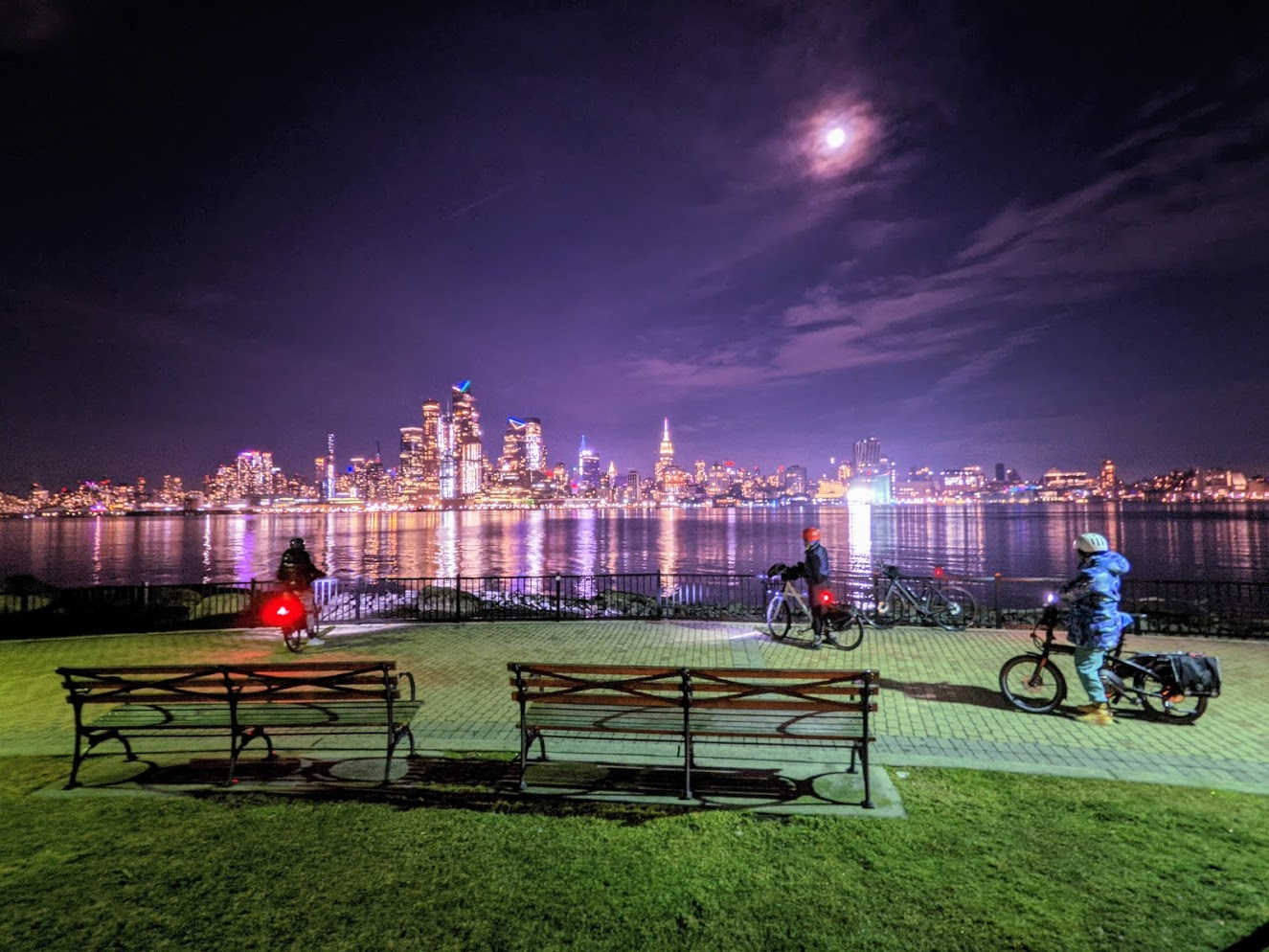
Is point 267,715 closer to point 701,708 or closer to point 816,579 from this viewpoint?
point 701,708

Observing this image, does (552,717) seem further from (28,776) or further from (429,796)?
(28,776)

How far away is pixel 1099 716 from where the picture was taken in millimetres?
8023

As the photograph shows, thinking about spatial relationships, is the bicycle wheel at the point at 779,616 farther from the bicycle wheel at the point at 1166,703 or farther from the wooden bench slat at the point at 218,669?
the wooden bench slat at the point at 218,669

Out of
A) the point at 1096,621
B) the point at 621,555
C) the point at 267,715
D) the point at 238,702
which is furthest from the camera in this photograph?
the point at 621,555

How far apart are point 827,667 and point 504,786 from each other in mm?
6560

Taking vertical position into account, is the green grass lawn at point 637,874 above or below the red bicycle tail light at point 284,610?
below

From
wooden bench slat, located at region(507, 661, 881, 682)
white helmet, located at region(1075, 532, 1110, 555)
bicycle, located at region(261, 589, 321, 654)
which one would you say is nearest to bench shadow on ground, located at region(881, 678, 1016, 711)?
white helmet, located at region(1075, 532, 1110, 555)

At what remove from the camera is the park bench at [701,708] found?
5.77 m

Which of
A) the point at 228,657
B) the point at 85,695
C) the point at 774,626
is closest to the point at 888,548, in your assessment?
the point at 774,626

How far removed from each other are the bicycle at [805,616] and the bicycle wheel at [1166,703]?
15.5 ft

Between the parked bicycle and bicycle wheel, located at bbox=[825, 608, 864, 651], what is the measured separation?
3.80m

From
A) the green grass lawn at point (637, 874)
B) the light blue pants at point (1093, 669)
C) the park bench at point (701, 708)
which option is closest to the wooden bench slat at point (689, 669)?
the park bench at point (701, 708)

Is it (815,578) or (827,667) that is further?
(815,578)

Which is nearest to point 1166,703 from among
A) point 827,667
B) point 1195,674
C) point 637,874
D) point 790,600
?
point 1195,674
